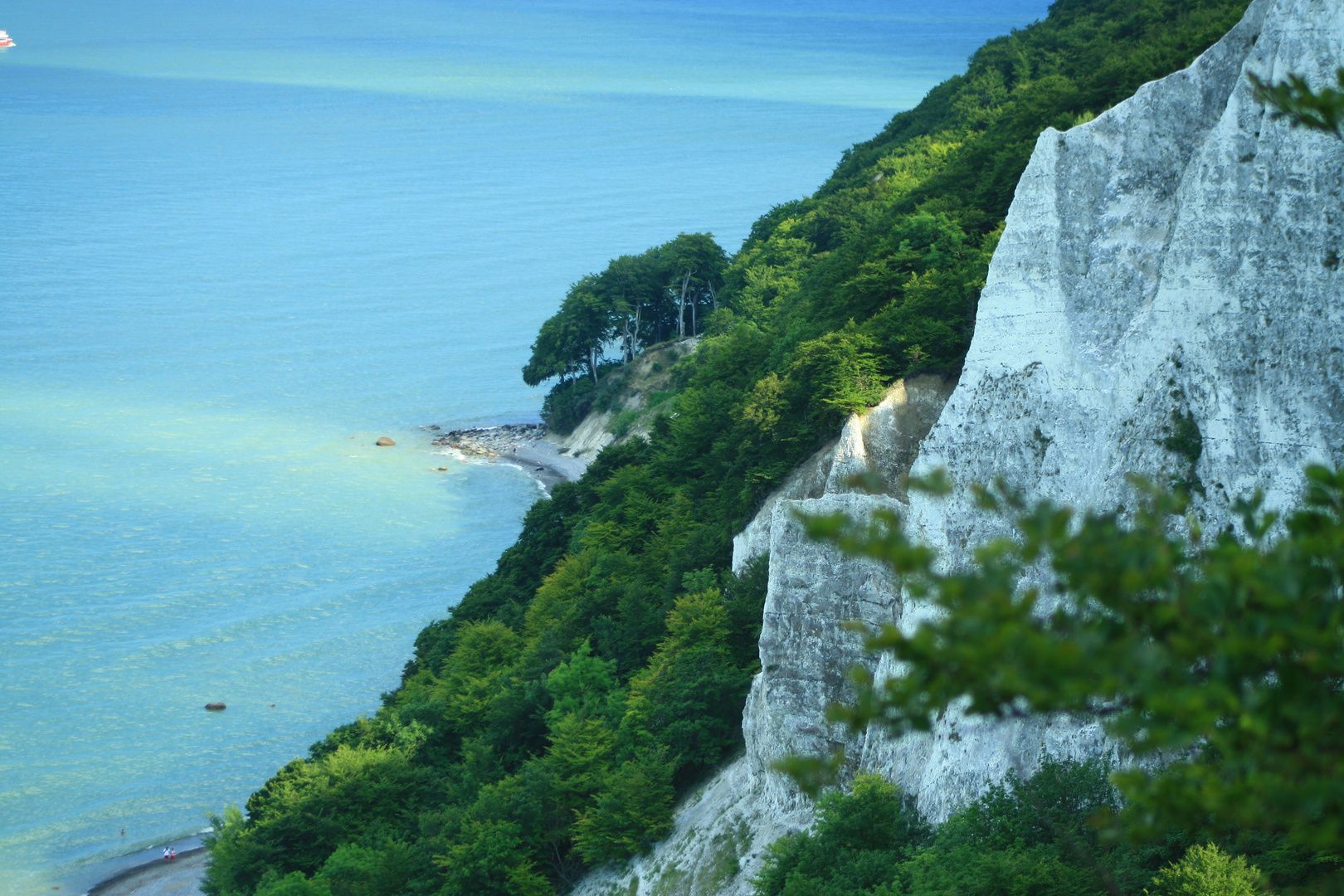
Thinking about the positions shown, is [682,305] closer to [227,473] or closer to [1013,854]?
[227,473]

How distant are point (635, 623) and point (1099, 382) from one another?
2320 cm

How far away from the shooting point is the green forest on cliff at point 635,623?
3500 cm

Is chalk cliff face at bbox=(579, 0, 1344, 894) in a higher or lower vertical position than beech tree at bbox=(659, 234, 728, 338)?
lower

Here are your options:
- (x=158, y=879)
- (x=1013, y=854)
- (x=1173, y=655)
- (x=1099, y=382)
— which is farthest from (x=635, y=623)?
(x=1173, y=655)

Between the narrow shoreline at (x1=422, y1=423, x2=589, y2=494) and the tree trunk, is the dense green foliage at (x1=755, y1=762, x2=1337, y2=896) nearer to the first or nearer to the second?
the narrow shoreline at (x1=422, y1=423, x2=589, y2=494)

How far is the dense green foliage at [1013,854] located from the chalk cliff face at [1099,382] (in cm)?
80

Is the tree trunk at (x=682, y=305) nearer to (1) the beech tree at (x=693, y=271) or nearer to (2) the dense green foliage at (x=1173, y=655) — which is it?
(1) the beech tree at (x=693, y=271)

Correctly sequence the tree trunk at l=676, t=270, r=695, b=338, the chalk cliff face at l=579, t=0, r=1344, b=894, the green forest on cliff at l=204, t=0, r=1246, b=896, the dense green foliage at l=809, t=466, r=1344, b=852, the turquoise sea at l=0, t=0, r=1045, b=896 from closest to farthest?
the dense green foliage at l=809, t=466, r=1344, b=852
the chalk cliff face at l=579, t=0, r=1344, b=894
the green forest on cliff at l=204, t=0, r=1246, b=896
the turquoise sea at l=0, t=0, r=1045, b=896
the tree trunk at l=676, t=270, r=695, b=338

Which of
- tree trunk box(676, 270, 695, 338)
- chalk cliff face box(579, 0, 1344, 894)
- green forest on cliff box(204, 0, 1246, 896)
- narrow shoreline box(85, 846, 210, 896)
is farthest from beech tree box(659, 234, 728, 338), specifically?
chalk cliff face box(579, 0, 1344, 894)

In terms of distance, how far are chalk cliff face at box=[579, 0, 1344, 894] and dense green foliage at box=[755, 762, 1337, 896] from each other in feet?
2.61

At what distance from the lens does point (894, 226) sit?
45.9 meters

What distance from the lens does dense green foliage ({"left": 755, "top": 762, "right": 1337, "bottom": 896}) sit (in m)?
18.5

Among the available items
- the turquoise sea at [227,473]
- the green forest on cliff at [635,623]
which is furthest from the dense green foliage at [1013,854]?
the turquoise sea at [227,473]

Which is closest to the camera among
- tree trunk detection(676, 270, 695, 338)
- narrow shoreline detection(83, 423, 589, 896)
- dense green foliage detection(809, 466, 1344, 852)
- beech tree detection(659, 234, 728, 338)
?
dense green foliage detection(809, 466, 1344, 852)
